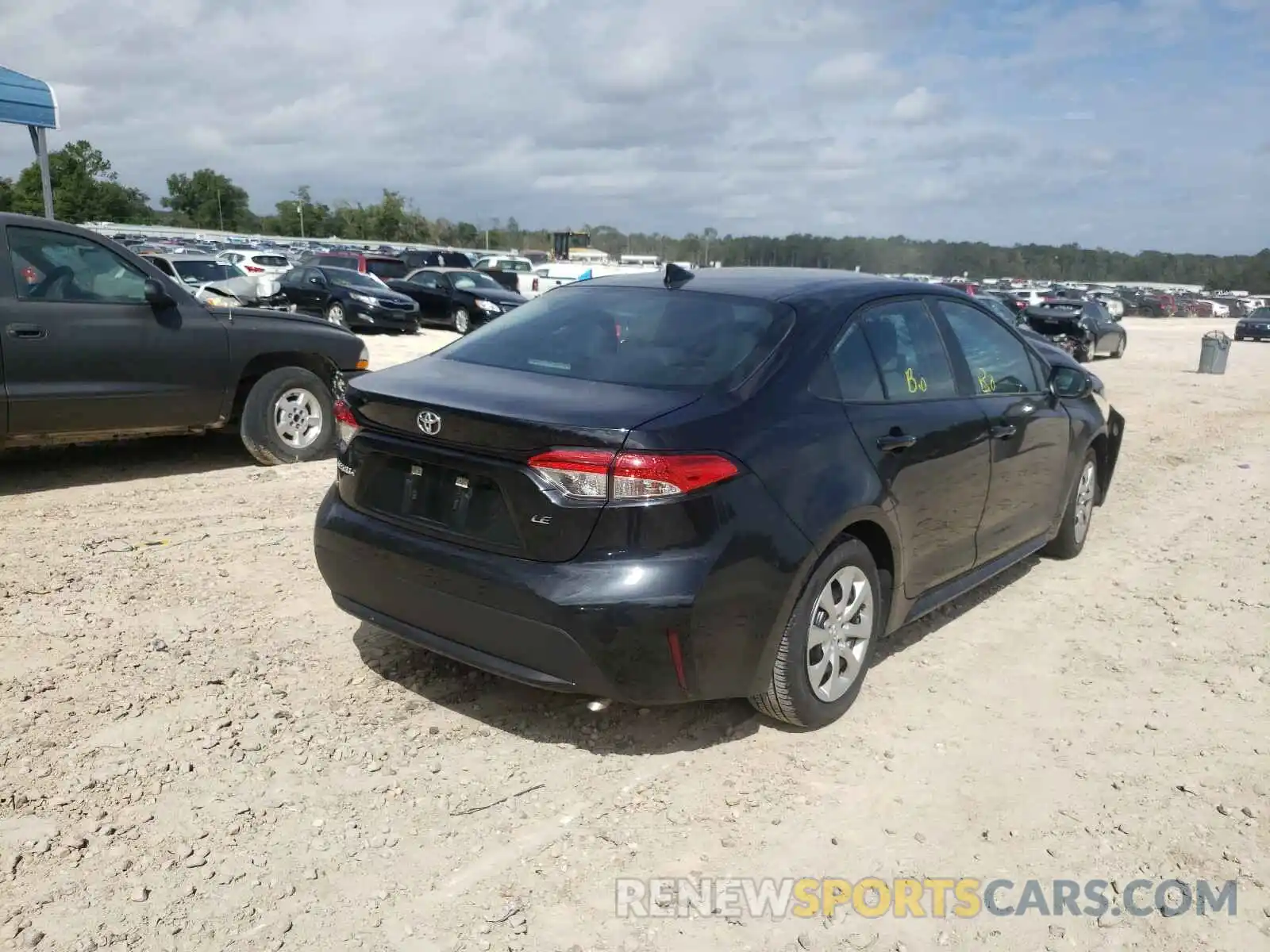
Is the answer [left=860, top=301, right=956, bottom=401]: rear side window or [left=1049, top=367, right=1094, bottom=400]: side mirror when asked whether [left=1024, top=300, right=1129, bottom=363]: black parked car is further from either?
[left=860, top=301, right=956, bottom=401]: rear side window

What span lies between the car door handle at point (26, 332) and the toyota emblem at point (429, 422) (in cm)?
387

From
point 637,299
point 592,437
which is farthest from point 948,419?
point 592,437

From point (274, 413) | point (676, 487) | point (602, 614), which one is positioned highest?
point (676, 487)

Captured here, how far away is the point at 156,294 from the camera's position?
648 centimetres

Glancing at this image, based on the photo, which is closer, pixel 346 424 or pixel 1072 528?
pixel 346 424

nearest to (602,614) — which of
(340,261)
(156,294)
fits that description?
(156,294)

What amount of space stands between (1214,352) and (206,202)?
109239 mm

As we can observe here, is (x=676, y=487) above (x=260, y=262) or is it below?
above

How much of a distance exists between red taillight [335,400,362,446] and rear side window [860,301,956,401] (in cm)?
197

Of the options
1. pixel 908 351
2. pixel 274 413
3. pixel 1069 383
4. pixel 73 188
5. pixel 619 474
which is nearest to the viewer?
pixel 619 474

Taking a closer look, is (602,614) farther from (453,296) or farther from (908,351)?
(453,296)

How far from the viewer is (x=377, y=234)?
106875 mm

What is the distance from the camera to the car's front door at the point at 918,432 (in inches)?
150

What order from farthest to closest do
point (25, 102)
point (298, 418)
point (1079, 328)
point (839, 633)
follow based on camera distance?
1. point (1079, 328)
2. point (25, 102)
3. point (298, 418)
4. point (839, 633)
